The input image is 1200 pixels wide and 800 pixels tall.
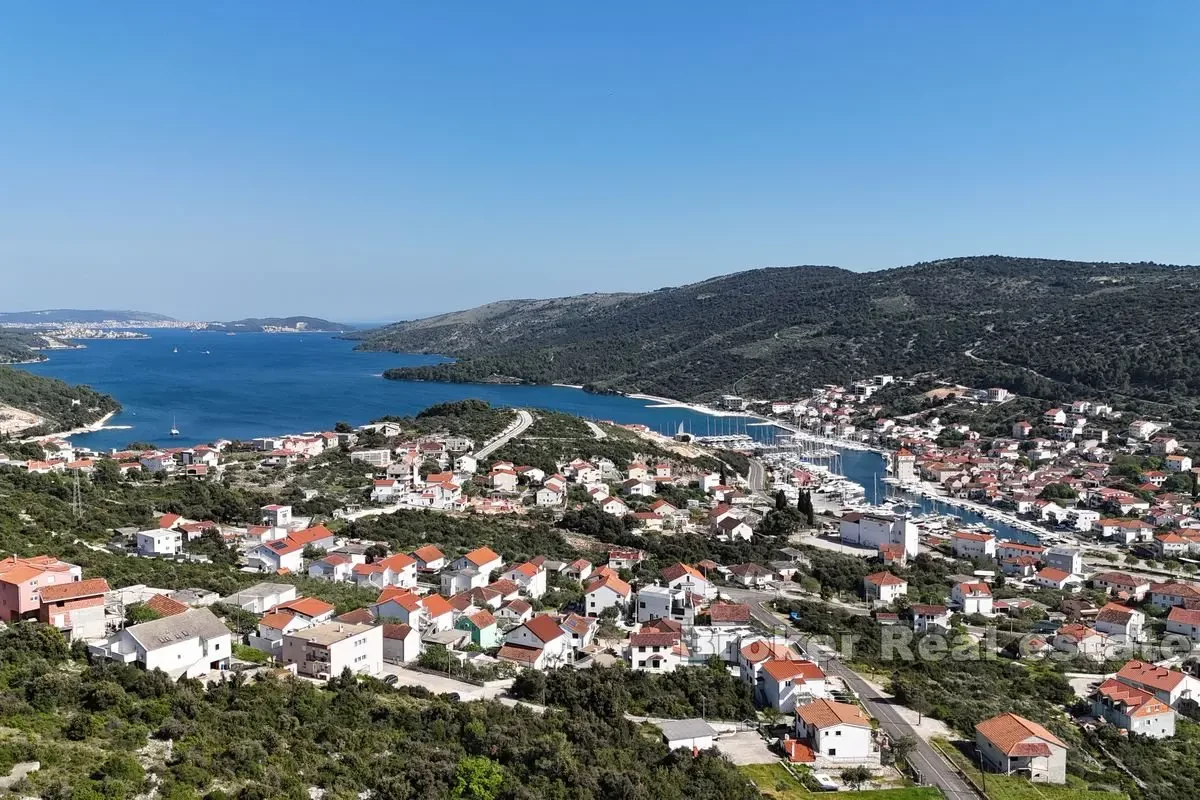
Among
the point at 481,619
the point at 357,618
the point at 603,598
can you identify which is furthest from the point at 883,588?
the point at 357,618

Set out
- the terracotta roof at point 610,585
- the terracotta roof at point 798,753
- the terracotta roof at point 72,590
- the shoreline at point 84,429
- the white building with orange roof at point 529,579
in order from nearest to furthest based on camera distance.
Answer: the terracotta roof at point 798,753 < the terracotta roof at point 72,590 < the terracotta roof at point 610,585 < the white building with orange roof at point 529,579 < the shoreline at point 84,429

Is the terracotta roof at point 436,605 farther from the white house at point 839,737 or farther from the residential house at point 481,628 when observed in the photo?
the white house at point 839,737

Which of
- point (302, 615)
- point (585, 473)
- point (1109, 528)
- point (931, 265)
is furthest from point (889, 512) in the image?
point (931, 265)

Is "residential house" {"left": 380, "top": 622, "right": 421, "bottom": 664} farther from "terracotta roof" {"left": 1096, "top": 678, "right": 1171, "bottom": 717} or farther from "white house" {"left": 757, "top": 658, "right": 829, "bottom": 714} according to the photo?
"terracotta roof" {"left": 1096, "top": 678, "right": 1171, "bottom": 717}

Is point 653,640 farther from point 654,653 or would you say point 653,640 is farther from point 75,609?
point 75,609

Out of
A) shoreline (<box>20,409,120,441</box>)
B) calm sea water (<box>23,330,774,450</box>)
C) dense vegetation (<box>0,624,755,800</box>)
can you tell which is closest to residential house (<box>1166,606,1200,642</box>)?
dense vegetation (<box>0,624,755,800</box>)

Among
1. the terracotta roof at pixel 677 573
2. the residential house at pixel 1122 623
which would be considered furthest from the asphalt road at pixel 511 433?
the residential house at pixel 1122 623
